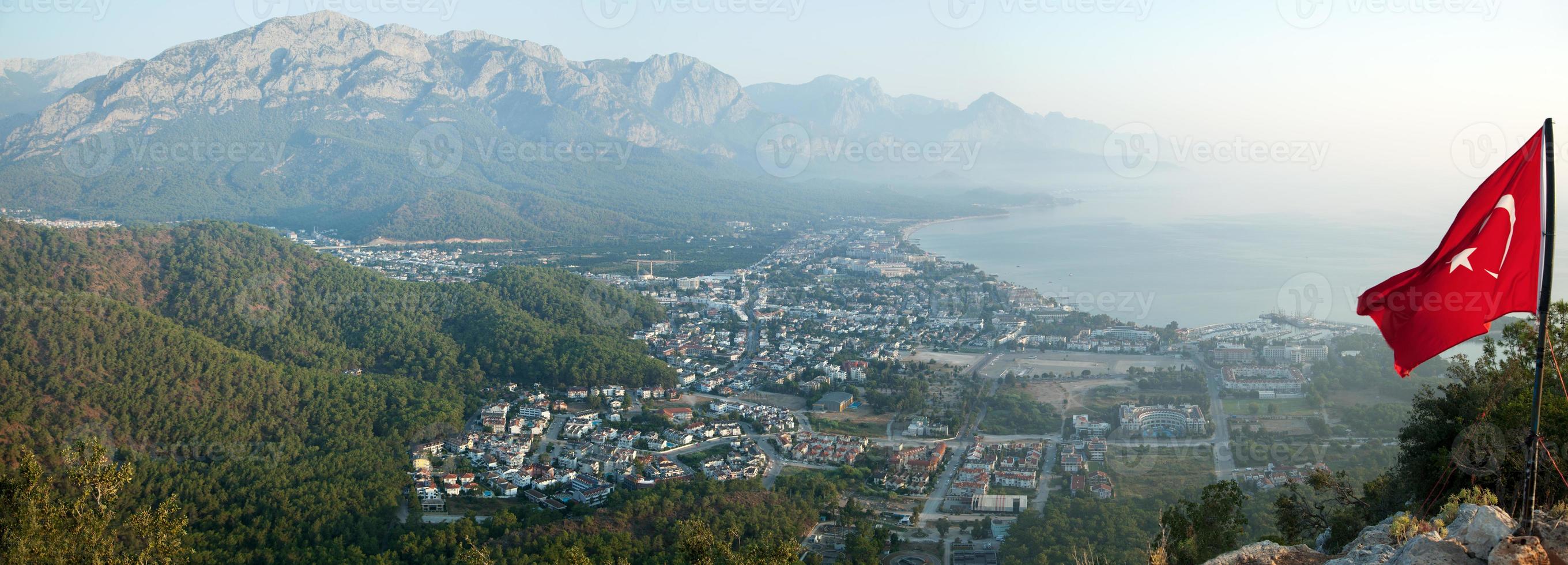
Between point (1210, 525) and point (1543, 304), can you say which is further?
point (1210, 525)

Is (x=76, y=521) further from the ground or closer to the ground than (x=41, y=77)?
closer to the ground

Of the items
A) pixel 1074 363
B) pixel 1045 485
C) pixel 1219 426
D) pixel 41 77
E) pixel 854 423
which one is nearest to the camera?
pixel 1045 485

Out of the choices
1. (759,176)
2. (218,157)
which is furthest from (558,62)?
(218,157)

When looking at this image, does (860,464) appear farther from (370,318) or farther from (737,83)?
(737,83)

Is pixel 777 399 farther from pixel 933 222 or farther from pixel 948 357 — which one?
pixel 933 222

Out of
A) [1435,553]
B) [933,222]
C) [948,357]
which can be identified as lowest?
[948,357]

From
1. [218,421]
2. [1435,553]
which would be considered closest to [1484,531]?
[1435,553]
